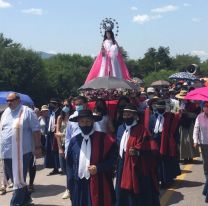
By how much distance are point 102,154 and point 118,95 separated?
242 inches

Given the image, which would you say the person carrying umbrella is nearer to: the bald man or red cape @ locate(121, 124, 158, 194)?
red cape @ locate(121, 124, 158, 194)

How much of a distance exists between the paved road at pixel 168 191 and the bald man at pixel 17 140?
87 cm

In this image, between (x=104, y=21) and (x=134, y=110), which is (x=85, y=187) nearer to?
(x=134, y=110)

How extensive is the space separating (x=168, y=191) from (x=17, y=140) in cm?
305

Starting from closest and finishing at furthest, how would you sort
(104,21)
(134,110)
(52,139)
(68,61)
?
1. (134,110)
2. (52,139)
3. (104,21)
4. (68,61)

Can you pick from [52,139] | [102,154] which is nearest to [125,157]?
[102,154]

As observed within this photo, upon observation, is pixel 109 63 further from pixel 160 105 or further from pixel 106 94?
pixel 160 105

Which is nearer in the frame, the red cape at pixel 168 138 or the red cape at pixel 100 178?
the red cape at pixel 100 178

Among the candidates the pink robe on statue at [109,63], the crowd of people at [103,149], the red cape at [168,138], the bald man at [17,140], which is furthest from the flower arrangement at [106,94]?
the bald man at [17,140]

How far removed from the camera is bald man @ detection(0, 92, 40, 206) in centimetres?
756

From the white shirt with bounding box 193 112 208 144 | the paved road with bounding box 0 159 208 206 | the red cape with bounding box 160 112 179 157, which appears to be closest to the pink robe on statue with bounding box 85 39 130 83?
the paved road with bounding box 0 159 208 206

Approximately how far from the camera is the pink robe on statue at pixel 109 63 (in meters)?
12.6

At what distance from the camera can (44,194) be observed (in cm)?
902

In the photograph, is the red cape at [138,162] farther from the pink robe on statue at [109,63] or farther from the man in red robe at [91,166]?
the pink robe on statue at [109,63]
